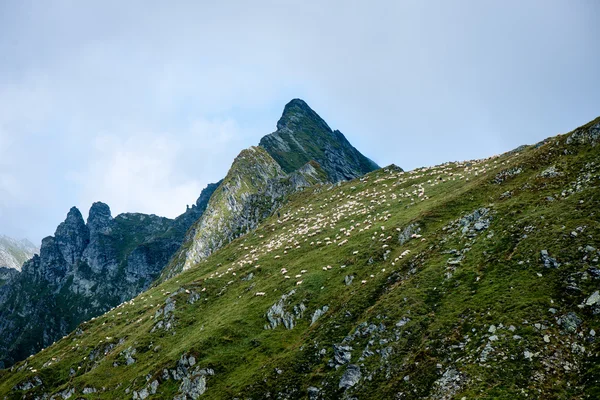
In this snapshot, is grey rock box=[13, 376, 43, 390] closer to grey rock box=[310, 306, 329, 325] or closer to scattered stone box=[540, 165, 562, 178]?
grey rock box=[310, 306, 329, 325]

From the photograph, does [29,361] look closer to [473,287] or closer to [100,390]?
[100,390]

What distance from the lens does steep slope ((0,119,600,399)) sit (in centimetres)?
2723

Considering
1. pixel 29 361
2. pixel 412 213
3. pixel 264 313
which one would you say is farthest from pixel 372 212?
pixel 29 361

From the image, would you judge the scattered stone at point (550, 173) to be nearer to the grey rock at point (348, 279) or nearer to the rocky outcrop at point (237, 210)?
the grey rock at point (348, 279)

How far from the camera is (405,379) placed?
99.2ft

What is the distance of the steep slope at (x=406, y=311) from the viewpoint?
27.2 m

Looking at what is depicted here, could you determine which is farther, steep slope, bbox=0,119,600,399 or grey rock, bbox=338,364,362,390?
grey rock, bbox=338,364,362,390

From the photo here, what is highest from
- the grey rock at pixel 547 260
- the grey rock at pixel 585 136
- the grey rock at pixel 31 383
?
the grey rock at pixel 585 136

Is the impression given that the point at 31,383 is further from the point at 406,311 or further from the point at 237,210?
the point at 237,210

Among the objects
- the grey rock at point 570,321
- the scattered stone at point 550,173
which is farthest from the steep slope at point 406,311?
the scattered stone at point 550,173

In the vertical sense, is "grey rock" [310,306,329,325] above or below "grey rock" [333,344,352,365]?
above

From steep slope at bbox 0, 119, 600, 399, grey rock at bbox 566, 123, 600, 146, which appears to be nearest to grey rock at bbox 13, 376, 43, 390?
steep slope at bbox 0, 119, 600, 399

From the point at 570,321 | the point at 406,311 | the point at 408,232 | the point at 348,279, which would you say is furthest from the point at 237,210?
the point at 570,321

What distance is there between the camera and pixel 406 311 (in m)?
37.0
